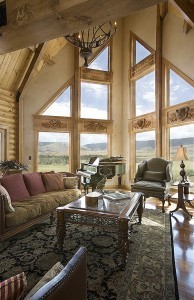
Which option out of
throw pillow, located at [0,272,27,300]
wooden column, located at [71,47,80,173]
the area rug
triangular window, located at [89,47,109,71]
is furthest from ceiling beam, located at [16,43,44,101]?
throw pillow, located at [0,272,27,300]

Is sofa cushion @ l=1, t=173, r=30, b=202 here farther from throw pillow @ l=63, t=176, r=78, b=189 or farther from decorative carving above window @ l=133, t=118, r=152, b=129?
decorative carving above window @ l=133, t=118, r=152, b=129

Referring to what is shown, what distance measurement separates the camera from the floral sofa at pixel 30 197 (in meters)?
2.79

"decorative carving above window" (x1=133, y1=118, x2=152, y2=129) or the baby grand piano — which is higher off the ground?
"decorative carving above window" (x1=133, y1=118, x2=152, y2=129)

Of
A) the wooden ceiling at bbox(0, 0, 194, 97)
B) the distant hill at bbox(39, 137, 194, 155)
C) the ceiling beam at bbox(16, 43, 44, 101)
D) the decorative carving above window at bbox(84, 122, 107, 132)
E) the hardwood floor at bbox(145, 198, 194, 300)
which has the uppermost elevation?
the ceiling beam at bbox(16, 43, 44, 101)

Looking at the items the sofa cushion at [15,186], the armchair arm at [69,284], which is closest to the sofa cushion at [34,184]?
the sofa cushion at [15,186]

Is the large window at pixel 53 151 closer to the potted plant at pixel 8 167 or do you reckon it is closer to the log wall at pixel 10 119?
the log wall at pixel 10 119

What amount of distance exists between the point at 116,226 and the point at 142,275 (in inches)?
22.9

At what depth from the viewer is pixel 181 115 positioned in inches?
221

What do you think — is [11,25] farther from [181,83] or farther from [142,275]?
[181,83]

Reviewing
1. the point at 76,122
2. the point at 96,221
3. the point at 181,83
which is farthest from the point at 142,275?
the point at 76,122

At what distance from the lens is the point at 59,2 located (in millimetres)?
1849

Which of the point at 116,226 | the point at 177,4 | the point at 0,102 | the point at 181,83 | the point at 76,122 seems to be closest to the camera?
the point at 116,226

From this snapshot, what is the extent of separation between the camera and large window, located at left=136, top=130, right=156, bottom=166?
687cm

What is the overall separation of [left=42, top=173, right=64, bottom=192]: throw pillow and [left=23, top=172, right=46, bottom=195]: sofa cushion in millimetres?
94
